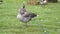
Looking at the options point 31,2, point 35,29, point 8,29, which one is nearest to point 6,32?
point 8,29

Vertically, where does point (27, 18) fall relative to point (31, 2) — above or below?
above

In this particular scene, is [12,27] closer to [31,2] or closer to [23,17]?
[23,17]

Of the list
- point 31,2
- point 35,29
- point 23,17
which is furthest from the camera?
point 31,2

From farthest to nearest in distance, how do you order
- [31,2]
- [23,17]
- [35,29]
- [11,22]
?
[31,2] < [11,22] < [35,29] < [23,17]

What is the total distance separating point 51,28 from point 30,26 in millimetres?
763

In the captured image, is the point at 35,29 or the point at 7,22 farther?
the point at 7,22

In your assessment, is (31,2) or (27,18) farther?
(31,2)

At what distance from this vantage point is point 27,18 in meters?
7.85

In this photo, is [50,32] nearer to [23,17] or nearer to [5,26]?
[23,17]

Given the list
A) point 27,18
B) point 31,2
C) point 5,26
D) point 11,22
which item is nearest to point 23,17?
point 27,18

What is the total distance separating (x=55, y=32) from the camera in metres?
7.98

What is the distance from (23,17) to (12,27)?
1.04 m

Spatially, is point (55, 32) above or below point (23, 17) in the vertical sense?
below

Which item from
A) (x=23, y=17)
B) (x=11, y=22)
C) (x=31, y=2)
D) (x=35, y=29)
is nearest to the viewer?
(x=23, y=17)
